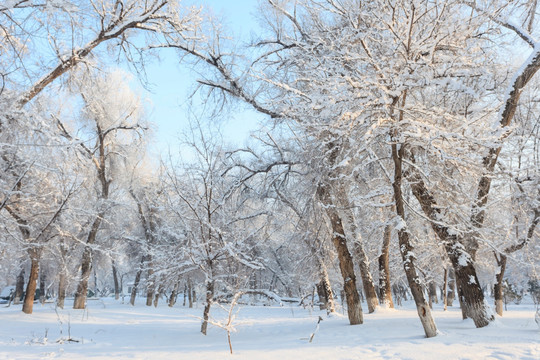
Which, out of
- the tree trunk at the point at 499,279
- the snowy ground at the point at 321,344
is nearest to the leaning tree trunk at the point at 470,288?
the snowy ground at the point at 321,344

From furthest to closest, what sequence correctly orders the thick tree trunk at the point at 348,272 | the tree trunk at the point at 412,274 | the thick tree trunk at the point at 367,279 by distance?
the thick tree trunk at the point at 367,279, the thick tree trunk at the point at 348,272, the tree trunk at the point at 412,274

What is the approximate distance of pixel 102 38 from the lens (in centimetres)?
844

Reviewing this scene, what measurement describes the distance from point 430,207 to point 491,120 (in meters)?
2.91

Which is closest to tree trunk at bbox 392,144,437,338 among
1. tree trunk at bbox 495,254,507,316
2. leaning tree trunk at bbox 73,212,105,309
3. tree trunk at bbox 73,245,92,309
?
tree trunk at bbox 495,254,507,316

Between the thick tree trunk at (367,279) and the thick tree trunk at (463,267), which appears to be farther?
the thick tree trunk at (367,279)

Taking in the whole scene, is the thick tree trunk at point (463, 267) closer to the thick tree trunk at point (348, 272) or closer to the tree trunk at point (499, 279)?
the thick tree trunk at point (348, 272)

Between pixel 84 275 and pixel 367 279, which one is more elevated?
pixel 84 275

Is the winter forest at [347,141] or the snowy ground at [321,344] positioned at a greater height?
the winter forest at [347,141]

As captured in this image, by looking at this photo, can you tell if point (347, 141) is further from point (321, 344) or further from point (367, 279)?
point (367, 279)

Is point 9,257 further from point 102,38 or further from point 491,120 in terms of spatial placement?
point 491,120

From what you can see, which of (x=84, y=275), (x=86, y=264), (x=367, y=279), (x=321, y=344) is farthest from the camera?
(x=86, y=264)

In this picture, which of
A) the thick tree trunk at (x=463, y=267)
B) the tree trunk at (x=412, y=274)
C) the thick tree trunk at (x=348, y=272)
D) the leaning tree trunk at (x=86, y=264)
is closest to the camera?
the tree trunk at (x=412, y=274)

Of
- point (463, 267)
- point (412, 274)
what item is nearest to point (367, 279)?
point (463, 267)

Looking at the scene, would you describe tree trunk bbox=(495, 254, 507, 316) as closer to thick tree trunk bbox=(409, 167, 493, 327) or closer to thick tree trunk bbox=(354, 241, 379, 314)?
thick tree trunk bbox=(354, 241, 379, 314)
